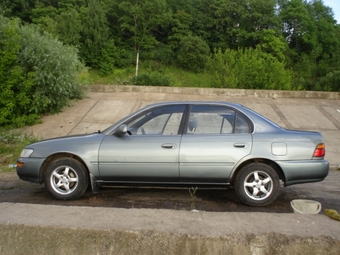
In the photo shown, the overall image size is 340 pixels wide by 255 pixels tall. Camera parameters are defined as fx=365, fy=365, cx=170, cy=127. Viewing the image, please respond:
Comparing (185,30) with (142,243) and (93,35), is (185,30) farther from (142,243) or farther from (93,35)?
(142,243)

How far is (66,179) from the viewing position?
550 centimetres

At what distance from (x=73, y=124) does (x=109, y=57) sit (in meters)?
34.6

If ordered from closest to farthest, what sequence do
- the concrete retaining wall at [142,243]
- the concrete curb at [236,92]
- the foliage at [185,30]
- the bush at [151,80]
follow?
the concrete retaining wall at [142,243], the concrete curb at [236,92], the bush at [151,80], the foliage at [185,30]

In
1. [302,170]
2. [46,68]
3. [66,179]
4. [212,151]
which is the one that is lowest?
[66,179]

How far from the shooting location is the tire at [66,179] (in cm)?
545

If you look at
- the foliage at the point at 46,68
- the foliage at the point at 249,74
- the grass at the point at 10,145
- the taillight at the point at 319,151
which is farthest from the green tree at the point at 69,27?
the taillight at the point at 319,151

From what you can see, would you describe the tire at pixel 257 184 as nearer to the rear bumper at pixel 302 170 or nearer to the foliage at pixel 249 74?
the rear bumper at pixel 302 170

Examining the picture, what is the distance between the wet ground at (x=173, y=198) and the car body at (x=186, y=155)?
0.82 feet

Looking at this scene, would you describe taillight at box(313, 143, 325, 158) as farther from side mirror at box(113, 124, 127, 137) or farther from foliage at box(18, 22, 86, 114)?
foliage at box(18, 22, 86, 114)

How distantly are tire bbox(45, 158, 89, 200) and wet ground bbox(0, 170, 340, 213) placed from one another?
0.42 ft

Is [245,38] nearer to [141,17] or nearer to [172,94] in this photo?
[141,17]

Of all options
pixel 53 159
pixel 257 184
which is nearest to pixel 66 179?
pixel 53 159

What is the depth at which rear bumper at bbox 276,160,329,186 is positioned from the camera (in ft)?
17.0

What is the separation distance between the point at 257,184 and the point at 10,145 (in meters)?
7.79
